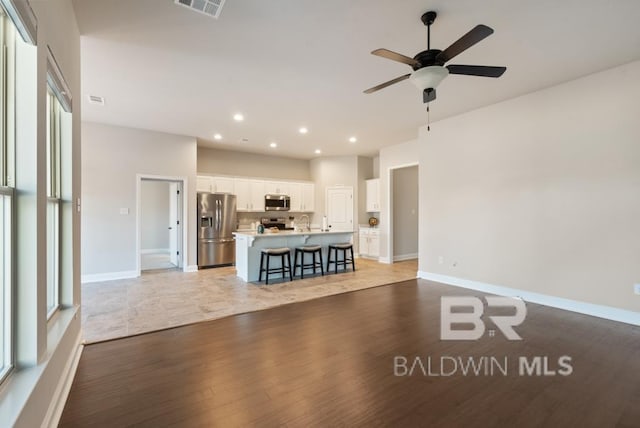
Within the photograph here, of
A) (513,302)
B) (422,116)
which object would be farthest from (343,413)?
(422,116)

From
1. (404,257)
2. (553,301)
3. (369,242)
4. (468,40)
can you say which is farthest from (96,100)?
(404,257)

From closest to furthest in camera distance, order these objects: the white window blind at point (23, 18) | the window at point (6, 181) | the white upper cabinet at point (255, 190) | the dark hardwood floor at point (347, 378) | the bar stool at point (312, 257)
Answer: the white window blind at point (23, 18), the window at point (6, 181), the dark hardwood floor at point (347, 378), the bar stool at point (312, 257), the white upper cabinet at point (255, 190)

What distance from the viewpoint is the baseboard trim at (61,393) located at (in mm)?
1721

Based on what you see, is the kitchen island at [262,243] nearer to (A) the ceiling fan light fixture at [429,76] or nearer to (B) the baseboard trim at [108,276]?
(B) the baseboard trim at [108,276]

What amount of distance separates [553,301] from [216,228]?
641cm

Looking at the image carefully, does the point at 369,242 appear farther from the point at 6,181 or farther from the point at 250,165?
the point at 6,181

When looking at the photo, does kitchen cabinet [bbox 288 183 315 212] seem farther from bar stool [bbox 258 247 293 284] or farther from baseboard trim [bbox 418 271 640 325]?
baseboard trim [bbox 418 271 640 325]

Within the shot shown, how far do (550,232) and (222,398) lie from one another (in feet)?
14.8

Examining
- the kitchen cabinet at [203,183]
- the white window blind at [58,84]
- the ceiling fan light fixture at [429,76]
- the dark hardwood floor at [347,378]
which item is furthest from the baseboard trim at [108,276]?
the ceiling fan light fixture at [429,76]

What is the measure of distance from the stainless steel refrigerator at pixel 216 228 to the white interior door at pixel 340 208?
281 centimetres

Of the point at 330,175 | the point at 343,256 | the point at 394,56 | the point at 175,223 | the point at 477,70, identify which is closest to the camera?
the point at 394,56

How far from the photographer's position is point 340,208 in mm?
8500

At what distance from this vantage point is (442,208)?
5.45 meters

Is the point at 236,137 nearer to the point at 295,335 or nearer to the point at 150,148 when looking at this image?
the point at 150,148
